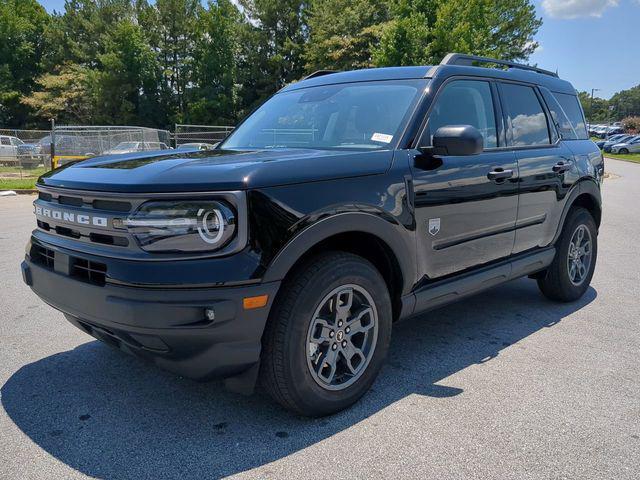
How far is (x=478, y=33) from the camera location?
30.1 m

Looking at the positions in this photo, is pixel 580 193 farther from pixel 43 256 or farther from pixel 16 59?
pixel 16 59

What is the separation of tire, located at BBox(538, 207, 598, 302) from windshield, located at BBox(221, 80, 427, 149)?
2.25 metres

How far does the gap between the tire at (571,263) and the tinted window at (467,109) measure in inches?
57.3

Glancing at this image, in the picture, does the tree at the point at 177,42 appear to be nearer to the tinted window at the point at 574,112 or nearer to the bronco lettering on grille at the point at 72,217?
the tinted window at the point at 574,112

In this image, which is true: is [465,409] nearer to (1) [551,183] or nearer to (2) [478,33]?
(1) [551,183]

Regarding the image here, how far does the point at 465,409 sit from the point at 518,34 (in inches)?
2025

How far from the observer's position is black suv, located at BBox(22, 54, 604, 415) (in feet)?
7.91

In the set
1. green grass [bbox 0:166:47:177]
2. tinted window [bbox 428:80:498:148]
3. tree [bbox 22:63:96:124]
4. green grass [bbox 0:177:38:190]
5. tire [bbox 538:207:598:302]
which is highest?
tree [bbox 22:63:96:124]

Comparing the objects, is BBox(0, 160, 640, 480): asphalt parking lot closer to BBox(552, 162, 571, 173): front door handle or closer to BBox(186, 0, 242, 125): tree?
BBox(552, 162, 571, 173): front door handle

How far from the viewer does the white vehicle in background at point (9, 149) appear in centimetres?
2273

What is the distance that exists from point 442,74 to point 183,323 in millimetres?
2397

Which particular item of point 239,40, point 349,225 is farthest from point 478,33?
point 349,225

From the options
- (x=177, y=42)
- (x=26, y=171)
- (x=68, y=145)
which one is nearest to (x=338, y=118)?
(x=68, y=145)

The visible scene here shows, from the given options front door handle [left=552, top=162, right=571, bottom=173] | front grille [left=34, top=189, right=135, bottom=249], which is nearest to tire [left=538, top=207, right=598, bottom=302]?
front door handle [left=552, top=162, right=571, bottom=173]
